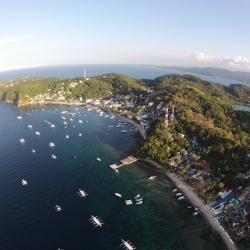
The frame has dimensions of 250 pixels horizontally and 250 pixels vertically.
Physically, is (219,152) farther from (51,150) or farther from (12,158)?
(12,158)

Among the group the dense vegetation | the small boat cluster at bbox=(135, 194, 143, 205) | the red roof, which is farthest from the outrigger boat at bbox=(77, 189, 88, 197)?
the red roof

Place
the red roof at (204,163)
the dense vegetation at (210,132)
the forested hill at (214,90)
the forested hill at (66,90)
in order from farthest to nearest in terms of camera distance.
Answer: the forested hill at (214,90) → the forested hill at (66,90) → the red roof at (204,163) → the dense vegetation at (210,132)

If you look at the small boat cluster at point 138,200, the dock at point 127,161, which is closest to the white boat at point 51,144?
the dock at point 127,161

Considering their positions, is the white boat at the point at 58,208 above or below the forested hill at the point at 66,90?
below

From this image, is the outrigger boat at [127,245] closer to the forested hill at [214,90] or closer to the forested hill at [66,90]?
the forested hill at [66,90]

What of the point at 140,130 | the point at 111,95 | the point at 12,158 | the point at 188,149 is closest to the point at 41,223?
the point at 12,158

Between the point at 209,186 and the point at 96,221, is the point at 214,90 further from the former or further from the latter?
the point at 96,221
